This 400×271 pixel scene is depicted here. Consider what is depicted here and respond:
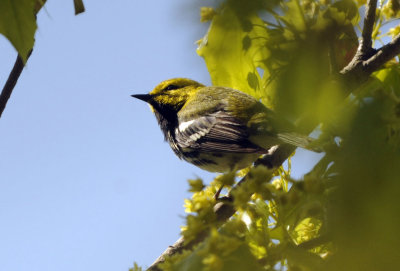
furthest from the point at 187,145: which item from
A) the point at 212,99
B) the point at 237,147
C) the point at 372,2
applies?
the point at 372,2

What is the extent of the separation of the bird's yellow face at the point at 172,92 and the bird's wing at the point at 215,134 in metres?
0.35

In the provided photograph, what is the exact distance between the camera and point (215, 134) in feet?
11.5

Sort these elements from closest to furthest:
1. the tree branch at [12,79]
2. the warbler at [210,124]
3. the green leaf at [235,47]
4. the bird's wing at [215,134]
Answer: the green leaf at [235,47] < the tree branch at [12,79] < the warbler at [210,124] < the bird's wing at [215,134]

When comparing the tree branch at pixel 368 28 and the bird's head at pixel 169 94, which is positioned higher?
the tree branch at pixel 368 28

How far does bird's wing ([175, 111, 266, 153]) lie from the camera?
10.4 feet

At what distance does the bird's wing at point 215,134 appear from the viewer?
3.17 metres

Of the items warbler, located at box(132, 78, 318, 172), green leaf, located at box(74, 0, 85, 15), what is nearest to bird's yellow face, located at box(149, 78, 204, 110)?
warbler, located at box(132, 78, 318, 172)

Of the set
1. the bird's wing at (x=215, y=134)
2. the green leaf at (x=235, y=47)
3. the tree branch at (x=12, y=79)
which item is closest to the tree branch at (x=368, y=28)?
the green leaf at (x=235, y=47)

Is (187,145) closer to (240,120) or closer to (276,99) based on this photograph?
(240,120)

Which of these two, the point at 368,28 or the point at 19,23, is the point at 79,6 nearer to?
the point at 19,23

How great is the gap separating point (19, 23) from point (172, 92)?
326 centimetres

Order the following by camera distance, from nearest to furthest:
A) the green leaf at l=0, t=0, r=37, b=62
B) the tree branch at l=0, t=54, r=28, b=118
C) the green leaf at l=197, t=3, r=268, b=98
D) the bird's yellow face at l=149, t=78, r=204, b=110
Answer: the green leaf at l=197, t=3, r=268, b=98
the green leaf at l=0, t=0, r=37, b=62
the tree branch at l=0, t=54, r=28, b=118
the bird's yellow face at l=149, t=78, r=204, b=110

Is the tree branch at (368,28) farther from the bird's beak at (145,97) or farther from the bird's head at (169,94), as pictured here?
the bird's beak at (145,97)

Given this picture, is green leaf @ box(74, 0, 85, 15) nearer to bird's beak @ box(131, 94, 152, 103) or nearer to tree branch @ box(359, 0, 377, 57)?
tree branch @ box(359, 0, 377, 57)
